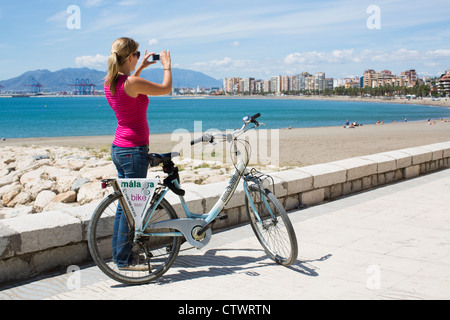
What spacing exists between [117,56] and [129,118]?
0.51 meters

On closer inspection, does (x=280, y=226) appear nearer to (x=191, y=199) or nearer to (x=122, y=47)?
(x=191, y=199)

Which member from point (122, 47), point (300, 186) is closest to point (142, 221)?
point (122, 47)

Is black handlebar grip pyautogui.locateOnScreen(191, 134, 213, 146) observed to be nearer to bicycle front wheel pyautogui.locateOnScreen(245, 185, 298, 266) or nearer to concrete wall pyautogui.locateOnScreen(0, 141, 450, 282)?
bicycle front wheel pyautogui.locateOnScreen(245, 185, 298, 266)

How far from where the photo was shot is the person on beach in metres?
3.70

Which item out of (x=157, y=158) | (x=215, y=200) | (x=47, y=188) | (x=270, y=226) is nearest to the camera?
(x=157, y=158)

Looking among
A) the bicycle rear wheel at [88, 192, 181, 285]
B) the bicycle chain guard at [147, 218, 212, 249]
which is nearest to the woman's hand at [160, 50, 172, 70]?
the bicycle rear wheel at [88, 192, 181, 285]

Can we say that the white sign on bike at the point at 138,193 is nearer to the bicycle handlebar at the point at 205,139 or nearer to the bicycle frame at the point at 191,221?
the bicycle frame at the point at 191,221

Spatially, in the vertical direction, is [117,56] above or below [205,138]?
above

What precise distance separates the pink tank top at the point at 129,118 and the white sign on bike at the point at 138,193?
319mm

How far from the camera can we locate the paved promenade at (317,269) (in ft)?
11.8

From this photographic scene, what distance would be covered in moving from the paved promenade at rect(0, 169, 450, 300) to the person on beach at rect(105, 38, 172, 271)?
38 cm

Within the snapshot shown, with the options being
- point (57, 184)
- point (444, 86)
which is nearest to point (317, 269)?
point (57, 184)

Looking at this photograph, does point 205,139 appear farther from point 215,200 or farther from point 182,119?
point 182,119

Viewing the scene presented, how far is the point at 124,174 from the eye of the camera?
13.0 ft
